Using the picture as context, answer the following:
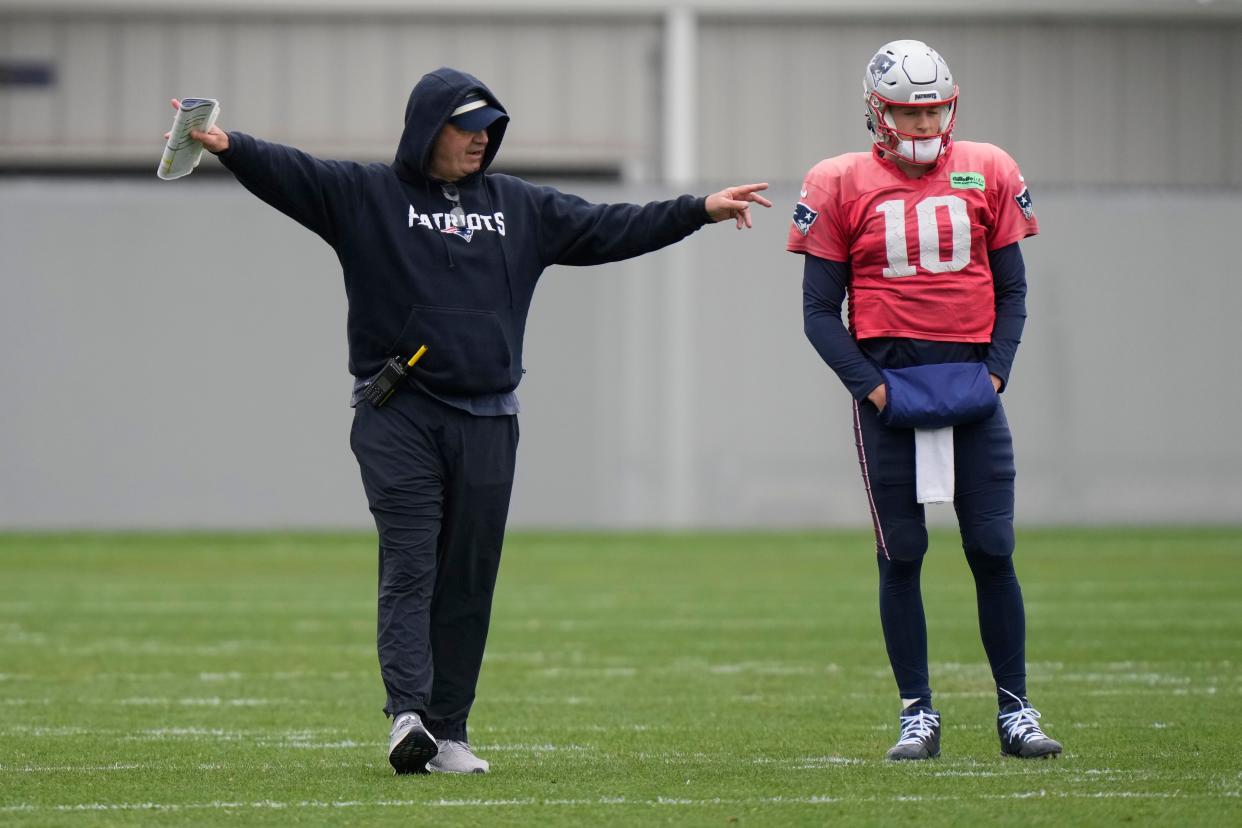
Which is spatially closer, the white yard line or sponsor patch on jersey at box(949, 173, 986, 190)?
the white yard line

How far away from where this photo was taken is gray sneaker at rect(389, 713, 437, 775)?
504 cm

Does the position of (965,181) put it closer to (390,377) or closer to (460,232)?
(460,232)

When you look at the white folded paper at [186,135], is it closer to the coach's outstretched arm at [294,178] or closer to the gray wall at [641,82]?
the coach's outstretched arm at [294,178]

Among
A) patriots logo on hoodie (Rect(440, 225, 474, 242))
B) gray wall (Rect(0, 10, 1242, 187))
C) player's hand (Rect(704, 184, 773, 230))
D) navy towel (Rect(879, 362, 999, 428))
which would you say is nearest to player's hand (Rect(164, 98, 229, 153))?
patriots logo on hoodie (Rect(440, 225, 474, 242))

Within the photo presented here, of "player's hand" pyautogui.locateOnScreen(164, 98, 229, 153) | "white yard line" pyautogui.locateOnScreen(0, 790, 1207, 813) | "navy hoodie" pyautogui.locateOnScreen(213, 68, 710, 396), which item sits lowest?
"white yard line" pyautogui.locateOnScreen(0, 790, 1207, 813)

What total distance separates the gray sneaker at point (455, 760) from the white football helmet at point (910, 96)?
6.54 feet

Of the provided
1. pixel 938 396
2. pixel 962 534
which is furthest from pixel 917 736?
pixel 938 396

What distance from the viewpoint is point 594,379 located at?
19.2 m

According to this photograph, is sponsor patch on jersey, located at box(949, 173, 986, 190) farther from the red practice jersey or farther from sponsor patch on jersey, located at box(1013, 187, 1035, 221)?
sponsor patch on jersey, located at box(1013, 187, 1035, 221)

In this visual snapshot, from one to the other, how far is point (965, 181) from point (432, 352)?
60.2 inches

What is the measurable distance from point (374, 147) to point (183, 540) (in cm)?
563

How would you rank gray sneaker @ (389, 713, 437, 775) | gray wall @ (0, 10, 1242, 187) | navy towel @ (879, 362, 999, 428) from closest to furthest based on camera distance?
gray sneaker @ (389, 713, 437, 775) < navy towel @ (879, 362, 999, 428) < gray wall @ (0, 10, 1242, 187)

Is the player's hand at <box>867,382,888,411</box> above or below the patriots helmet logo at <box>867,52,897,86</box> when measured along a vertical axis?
below

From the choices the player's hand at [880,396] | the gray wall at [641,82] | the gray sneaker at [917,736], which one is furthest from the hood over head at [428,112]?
the gray wall at [641,82]
